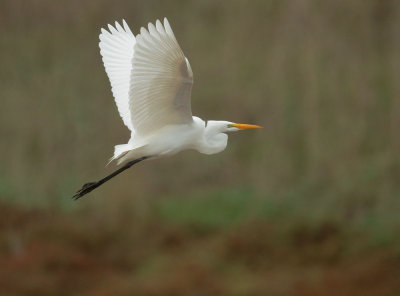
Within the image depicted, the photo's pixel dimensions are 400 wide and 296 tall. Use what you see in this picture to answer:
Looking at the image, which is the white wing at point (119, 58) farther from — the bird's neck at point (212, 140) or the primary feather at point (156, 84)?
the bird's neck at point (212, 140)

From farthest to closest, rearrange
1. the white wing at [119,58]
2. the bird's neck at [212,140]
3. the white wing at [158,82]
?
the white wing at [119,58] < the bird's neck at [212,140] < the white wing at [158,82]

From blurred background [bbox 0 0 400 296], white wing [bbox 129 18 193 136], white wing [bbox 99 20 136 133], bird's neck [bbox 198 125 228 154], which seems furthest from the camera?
blurred background [bbox 0 0 400 296]

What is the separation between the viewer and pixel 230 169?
41.6 ft

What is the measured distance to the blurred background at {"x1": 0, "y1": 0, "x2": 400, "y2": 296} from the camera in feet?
39.4

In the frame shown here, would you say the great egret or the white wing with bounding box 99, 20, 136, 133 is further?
the white wing with bounding box 99, 20, 136, 133

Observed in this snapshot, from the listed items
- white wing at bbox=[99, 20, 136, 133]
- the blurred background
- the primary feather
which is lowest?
the primary feather

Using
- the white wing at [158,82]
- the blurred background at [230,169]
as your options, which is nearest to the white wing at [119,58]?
the white wing at [158,82]

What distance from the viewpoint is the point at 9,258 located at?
505 inches

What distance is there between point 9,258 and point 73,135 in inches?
74.7

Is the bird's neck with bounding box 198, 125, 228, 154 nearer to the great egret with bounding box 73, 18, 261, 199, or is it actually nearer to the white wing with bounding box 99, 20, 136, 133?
the great egret with bounding box 73, 18, 261, 199

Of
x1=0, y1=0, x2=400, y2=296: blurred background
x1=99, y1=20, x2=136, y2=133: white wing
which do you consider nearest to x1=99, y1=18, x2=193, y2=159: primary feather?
x1=99, y1=20, x2=136, y2=133: white wing

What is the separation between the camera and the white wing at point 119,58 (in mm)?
6059

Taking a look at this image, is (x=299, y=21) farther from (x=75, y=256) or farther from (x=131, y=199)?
(x=75, y=256)

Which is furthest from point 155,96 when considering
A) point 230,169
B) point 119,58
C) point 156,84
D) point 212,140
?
point 230,169
